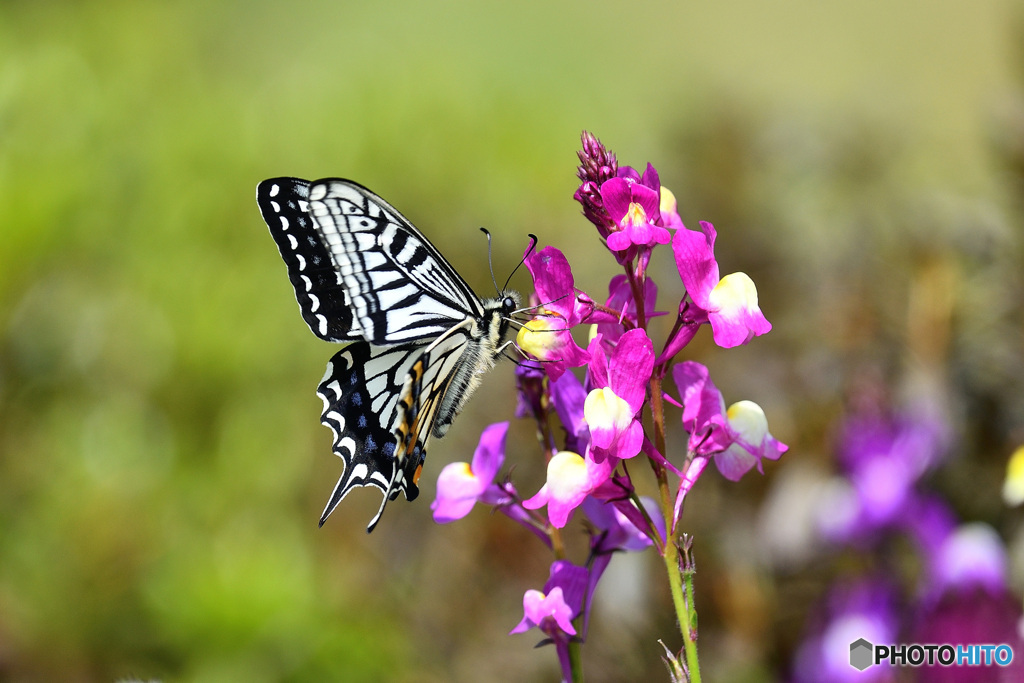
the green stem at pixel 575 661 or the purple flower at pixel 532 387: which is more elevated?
the purple flower at pixel 532 387

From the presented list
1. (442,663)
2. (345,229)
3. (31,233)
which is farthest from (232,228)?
(345,229)

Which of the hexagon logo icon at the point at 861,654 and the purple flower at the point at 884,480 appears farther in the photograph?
the purple flower at the point at 884,480

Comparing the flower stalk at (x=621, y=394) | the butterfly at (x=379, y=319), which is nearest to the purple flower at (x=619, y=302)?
the flower stalk at (x=621, y=394)

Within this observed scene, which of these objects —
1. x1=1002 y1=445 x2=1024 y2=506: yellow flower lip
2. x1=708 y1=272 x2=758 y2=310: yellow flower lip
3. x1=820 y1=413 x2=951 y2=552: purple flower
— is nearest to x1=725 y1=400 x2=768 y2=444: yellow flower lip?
x1=708 y1=272 x2=758 y2=310: yellow flower lip

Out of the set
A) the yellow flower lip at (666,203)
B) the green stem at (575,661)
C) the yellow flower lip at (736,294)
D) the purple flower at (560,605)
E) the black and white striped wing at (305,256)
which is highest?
the black and white striped wing at (305,256)

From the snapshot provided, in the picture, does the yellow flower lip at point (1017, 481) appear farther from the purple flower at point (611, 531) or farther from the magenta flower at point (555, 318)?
the magenta flower at point (555, 318)

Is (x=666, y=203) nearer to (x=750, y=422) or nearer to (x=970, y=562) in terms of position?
(x=750, y=422)

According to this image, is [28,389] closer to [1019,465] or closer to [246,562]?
[246,562]

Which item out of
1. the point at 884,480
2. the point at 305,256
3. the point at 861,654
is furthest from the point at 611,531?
the point at 884,480
